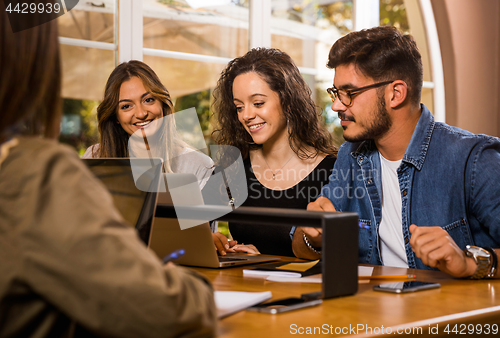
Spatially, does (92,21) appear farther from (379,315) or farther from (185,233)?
(379,315)

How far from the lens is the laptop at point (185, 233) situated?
1.25m

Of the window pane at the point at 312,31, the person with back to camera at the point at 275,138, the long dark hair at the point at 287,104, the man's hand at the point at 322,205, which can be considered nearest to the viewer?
the man's hand at the point at 322,205

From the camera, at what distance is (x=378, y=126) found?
65.1 inches

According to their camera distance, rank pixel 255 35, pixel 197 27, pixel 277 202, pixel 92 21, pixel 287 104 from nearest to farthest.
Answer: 1. pixel 277 202
2. pixel 287 104
3. pixel 92 21
4. pixel 197 27
5. pixel 255 35

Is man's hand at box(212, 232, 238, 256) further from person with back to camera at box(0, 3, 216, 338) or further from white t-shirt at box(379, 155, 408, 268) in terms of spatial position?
person with back to camera at box(0, 3, 216, 338)

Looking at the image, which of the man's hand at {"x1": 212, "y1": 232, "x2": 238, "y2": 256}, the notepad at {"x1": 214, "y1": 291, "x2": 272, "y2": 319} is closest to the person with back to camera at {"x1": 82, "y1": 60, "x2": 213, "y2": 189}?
the man's hand at {"x1": 212, "y1": 232, "x2": 238, "y2": 256}

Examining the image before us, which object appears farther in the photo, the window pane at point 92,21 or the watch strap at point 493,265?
the window pane at point 92,21

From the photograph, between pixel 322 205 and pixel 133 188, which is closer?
pixel 133 188

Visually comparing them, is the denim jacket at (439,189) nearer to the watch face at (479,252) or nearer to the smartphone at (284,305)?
the watch face at (479,252)

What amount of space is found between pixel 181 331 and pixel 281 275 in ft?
2.06

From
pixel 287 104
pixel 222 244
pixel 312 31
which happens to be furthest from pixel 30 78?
pixel 312 31

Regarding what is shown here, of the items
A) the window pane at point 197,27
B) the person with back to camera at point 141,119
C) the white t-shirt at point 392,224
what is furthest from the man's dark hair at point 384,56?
the window pane at point 197,27

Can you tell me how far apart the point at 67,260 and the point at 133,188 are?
588mm

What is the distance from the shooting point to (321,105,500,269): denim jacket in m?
1.38
